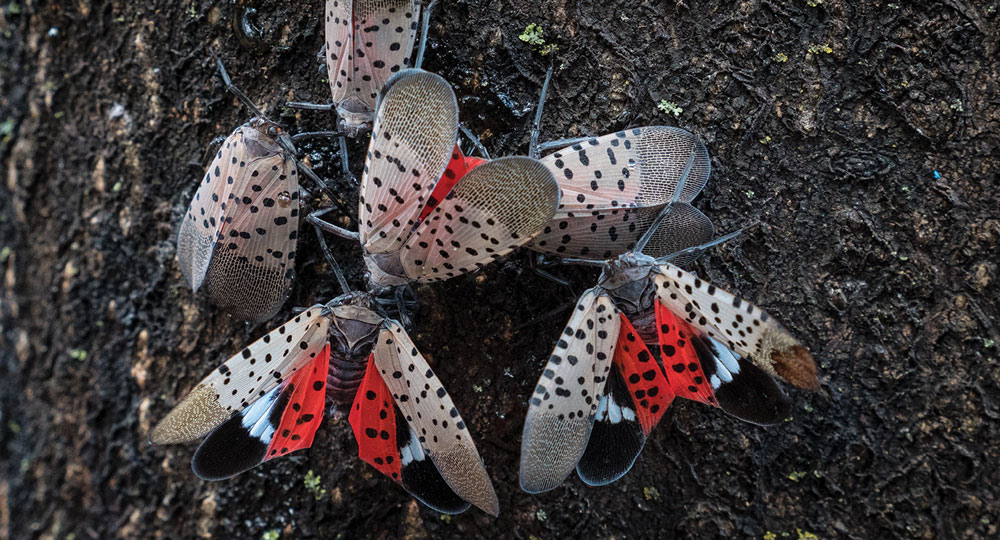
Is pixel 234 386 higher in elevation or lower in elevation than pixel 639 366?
lower

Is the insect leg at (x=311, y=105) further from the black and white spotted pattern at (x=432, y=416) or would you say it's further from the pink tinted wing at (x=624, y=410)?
the pink tinted wing at (x=624, y=410)

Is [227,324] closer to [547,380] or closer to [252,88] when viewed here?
[252,88]

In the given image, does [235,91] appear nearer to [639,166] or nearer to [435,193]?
[435,193]

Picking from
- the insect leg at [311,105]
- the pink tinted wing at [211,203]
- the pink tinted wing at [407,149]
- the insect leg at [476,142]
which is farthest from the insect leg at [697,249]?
the pink tinted wing at [211,203]

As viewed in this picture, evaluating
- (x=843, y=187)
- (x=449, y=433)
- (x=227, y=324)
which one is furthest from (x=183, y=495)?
(x=843, y=187)

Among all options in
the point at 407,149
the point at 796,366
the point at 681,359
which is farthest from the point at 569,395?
the point at 407,149

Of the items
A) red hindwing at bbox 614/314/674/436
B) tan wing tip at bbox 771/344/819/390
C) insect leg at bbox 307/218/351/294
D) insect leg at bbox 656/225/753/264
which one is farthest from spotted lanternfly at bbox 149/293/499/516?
tan wing tip at bbox 771/344/819/390
